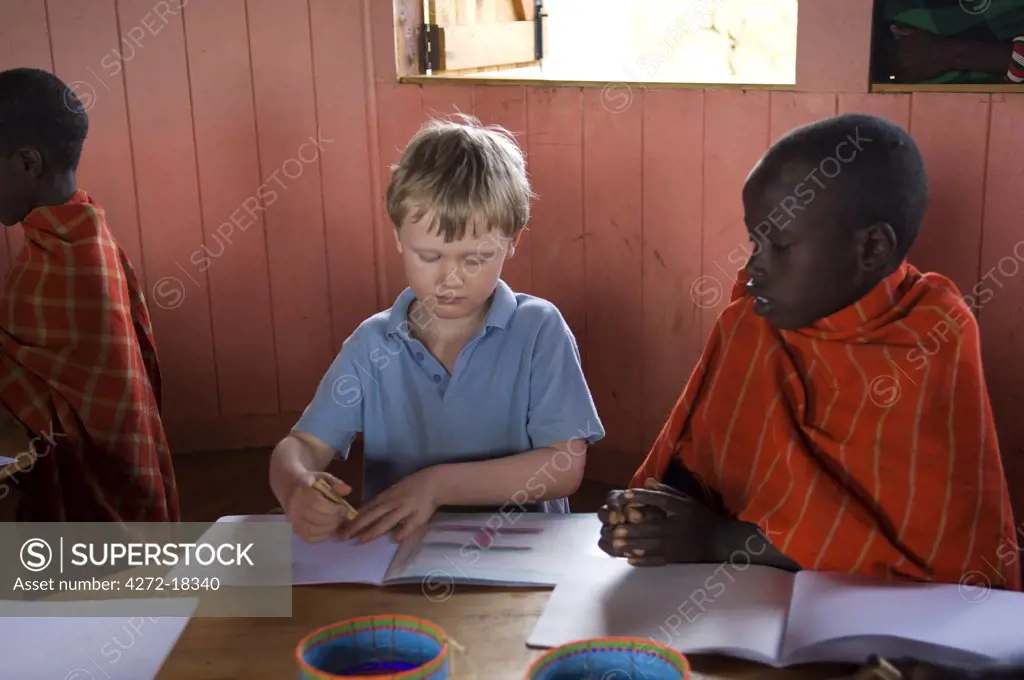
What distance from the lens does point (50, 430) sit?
228 cm

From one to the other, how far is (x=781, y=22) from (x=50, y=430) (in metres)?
2.14

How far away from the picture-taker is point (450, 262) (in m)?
1.74

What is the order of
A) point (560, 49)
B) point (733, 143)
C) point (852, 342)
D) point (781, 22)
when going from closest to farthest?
point (852, 342) < point (733, 143) < point (781, 22) < point (560, 49)

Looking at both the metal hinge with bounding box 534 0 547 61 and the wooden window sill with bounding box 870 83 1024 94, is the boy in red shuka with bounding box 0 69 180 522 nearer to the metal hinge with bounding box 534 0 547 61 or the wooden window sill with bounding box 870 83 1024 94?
the metal hinge with bounding box 534 0 547 61

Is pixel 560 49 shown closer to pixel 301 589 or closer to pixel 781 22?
pixel 781 22

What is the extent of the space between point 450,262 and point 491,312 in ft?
0.47

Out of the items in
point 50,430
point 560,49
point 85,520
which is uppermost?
point 560,49

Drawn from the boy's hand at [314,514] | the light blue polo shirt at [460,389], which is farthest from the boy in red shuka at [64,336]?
the boy's hand at [314,514]

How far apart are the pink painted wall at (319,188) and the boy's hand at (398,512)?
1.51 meters

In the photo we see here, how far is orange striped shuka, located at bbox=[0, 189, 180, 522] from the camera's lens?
7.53 feet

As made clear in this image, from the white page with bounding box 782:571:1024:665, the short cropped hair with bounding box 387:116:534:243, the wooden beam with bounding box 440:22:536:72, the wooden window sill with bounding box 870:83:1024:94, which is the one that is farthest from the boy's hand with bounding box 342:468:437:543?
the wooden beam with bounding box 440:22:536:72

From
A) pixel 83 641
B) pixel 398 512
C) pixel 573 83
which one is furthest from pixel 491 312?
pixel 573 83

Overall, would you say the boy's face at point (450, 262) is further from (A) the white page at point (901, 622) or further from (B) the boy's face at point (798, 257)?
(A) the white page at point (901, 622)

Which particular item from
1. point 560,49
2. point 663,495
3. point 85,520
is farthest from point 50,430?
point 560,49
